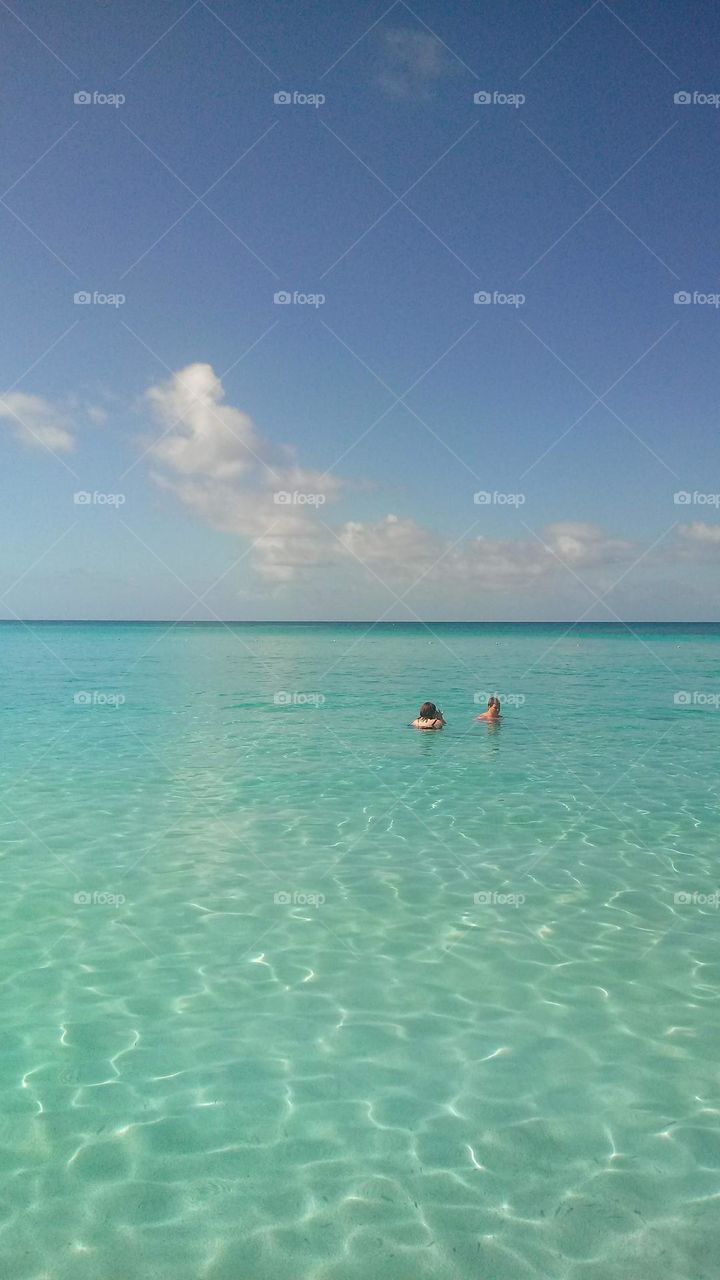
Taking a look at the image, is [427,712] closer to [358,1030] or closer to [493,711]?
[493,711]

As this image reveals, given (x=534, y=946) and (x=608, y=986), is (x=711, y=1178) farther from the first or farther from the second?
(x=534, y=946)

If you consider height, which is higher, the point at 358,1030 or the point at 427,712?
the point at 427,712

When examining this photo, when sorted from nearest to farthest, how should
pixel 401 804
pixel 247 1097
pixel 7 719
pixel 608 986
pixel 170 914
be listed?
pixel 247 1097 < pixel 608 986 < pixel 170 914 < pixel 401 804 < pixel 7 719

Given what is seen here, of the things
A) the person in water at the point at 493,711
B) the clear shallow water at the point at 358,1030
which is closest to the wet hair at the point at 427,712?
the person in water at the point at 493,711

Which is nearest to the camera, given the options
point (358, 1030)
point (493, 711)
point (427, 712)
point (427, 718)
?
point (358, 1030)

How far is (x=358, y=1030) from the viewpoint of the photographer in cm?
639

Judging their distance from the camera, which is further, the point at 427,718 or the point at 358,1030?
the point at 427,718

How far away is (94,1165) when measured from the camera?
16.0 ft

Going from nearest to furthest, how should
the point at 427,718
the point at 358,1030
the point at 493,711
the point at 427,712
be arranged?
the point at 358,1030
the point at 427,712
the point at 427,718
the point at 493,711

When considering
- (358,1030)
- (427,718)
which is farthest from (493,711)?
(358,1030)

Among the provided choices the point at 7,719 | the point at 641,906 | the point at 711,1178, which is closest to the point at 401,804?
the point at 641,906

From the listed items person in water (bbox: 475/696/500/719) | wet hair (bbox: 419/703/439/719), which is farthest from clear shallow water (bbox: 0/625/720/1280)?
person in water (bbox: 475/696/500/719)

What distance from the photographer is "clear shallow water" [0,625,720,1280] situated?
4410 mm

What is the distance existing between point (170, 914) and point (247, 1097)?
3.48m
